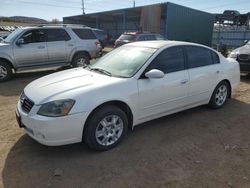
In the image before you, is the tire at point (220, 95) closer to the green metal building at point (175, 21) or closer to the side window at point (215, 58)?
the side window at point (215, 58)

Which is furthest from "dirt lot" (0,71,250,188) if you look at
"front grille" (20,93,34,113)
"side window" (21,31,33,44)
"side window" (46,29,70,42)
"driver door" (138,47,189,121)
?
"side window" (46,29,70,42)

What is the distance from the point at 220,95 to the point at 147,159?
2.89 meters

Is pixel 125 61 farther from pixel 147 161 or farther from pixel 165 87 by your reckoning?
pixel 147 161

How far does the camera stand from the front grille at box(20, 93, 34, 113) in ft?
12.5

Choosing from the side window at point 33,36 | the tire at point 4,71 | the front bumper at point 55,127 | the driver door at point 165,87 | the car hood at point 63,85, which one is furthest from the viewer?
the side window at point 33,36

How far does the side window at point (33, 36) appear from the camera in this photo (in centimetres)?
949

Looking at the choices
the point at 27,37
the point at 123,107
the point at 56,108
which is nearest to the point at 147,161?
the point at 123,107

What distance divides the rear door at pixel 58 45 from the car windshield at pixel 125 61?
17.7 feet

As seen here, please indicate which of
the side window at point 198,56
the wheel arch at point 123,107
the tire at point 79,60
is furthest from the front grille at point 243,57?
the wheel arch at point 123,107

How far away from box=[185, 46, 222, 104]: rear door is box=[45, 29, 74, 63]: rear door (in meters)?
6.17

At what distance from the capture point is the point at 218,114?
18.5 feet

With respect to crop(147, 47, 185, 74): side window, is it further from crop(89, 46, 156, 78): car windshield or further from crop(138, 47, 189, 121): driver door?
crop(89, 46, 156, 78): car windshield

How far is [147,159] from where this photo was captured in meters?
3.80

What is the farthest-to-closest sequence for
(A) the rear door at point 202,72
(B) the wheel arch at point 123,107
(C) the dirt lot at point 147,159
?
(A) the rear door at point 202,72 → (B) the wheel arch at point 123,107 → (C) the dirt lot at point 147,159
